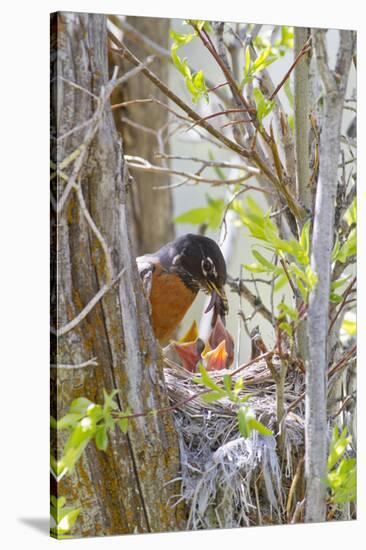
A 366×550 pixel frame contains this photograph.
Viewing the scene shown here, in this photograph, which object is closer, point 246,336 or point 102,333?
point 102,333

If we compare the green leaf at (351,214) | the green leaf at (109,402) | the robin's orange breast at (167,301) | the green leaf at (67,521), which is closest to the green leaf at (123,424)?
the green leaf at (109,402)

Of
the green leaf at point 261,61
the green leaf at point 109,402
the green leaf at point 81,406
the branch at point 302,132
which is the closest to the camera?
the green leaf at point 109,402

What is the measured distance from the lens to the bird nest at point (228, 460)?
3164 mm

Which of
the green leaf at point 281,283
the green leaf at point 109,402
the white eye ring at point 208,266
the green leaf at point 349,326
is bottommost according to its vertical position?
the green leaf at point 109,402

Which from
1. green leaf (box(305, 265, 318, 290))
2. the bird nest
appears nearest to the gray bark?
green leaf (box(305, 265, 318, 290))

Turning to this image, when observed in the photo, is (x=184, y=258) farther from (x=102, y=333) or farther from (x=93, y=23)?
(x=93, y=23)

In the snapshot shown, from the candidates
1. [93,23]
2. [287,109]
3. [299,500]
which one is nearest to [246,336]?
[299,500]

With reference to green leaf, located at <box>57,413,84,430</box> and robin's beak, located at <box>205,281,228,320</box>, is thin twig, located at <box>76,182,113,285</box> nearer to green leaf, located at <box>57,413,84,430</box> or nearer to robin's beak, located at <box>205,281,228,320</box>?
green leaf, located at <box>57,413,84,430</box>

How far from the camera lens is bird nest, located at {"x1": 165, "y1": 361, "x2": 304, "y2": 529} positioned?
3.16m

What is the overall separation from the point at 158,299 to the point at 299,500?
2.48 feet

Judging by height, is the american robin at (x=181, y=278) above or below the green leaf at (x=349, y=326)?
above

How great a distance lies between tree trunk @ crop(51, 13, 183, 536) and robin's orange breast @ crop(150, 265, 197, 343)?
0.88 ft

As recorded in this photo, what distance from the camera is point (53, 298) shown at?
287cm

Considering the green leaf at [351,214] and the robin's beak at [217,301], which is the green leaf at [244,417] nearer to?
the robin's beak at [217,301]
